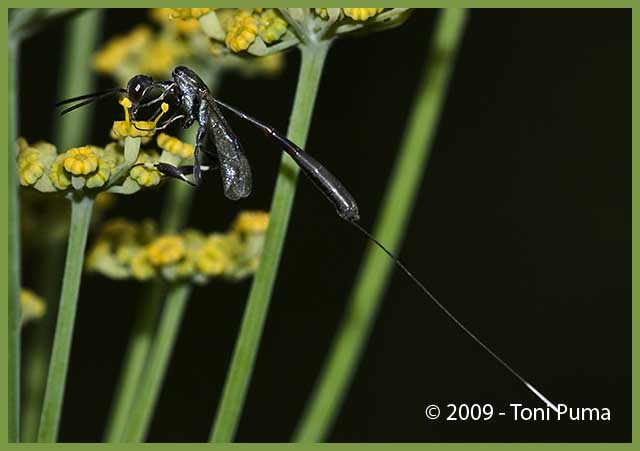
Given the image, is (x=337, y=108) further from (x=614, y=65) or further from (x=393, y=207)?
(x=393, y=207)

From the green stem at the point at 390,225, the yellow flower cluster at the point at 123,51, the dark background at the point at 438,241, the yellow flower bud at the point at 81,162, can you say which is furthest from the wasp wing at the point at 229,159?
the dark background at the point at 438,241

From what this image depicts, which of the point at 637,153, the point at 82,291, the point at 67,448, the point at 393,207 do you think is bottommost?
the point at 82,291

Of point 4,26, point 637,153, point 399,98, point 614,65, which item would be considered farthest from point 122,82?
point 614,65

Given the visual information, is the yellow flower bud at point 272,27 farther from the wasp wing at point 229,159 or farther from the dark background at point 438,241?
the dark background at point 438,241

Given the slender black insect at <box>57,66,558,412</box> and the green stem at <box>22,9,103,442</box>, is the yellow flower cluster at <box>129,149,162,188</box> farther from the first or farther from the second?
the green stem at <box>22,9,103,442</box>

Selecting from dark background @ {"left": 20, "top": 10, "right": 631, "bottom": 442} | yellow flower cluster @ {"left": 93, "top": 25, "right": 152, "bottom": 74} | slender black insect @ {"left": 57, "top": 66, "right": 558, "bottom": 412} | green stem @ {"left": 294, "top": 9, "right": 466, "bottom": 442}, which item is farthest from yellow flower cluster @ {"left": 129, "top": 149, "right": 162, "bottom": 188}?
dark background @ {"left": 20, "top": 10, "right": 631, "bottom": 442}

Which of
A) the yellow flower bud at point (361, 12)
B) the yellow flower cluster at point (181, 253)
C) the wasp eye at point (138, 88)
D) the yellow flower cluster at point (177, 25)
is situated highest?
the yellow flower bud at point (361, 12)
